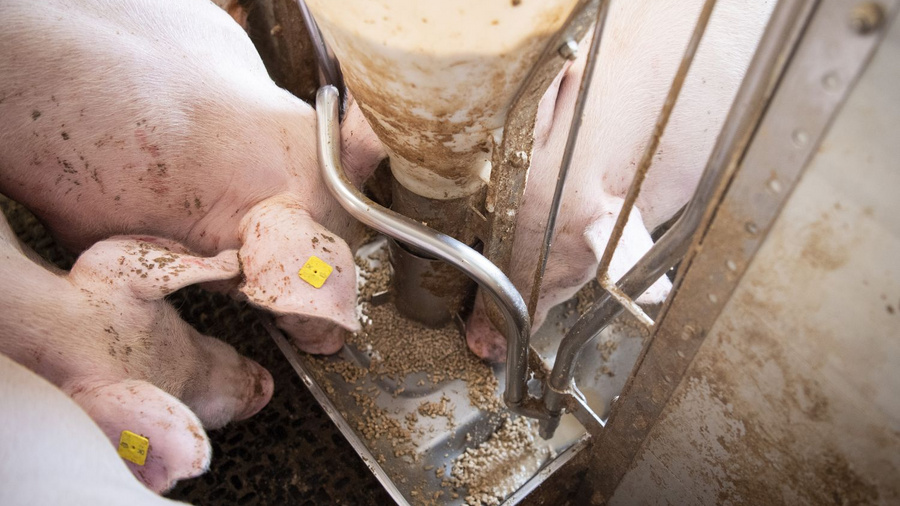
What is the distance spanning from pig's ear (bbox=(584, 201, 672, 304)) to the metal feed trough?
107mm

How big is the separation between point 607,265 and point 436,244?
340 millimetres

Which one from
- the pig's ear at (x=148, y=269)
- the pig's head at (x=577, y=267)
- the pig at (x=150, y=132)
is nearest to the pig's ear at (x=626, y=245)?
the pig's head at (x=577, y=267)

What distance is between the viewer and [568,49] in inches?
41.0

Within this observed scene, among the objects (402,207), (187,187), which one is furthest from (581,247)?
(187,187)

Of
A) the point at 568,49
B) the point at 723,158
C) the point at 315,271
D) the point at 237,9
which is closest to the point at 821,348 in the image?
the point at 723,158

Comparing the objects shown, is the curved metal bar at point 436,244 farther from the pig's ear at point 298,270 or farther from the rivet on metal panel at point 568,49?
the rivet on metal panel at point 568,49

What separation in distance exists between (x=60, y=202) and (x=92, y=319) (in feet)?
1.73

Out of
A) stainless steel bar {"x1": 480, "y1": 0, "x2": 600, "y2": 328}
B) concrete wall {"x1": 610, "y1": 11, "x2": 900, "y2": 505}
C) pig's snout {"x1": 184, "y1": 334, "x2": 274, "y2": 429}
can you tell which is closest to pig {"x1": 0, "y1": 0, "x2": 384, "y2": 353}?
pig's snout {"x1": 184, "y1": 334, "x2": 274, "y2": 429}

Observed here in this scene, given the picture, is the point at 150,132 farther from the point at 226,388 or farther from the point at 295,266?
the point at 226,388

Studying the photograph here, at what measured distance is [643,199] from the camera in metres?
1.91

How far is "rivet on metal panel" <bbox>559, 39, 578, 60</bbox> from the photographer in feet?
3.40

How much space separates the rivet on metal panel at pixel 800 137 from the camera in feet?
2.62

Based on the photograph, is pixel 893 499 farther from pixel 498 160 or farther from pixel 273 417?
pixel 273 417

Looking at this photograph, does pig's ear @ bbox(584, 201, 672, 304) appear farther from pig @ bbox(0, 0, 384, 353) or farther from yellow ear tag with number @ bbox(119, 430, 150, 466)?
yellow ear tag with number @ bbox(119, 430, 150, 466)
